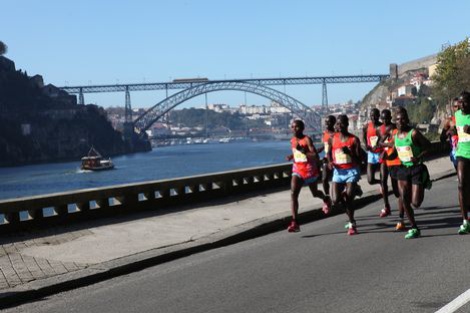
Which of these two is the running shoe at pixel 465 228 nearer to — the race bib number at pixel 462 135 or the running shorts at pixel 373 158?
the race bib number at pixel 462 135

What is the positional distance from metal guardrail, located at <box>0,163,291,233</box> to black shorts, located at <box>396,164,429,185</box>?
15.8ft

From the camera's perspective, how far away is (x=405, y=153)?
10.0 metres

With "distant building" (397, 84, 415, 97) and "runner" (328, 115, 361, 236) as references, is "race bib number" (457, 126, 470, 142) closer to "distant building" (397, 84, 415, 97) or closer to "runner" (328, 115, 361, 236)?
"runner" (328, 115, 361, 236)

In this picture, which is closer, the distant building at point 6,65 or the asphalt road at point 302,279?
the asphalt road at point 302,279

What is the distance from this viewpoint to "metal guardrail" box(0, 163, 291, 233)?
36.3ft

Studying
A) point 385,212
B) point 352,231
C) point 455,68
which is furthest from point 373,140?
point 455,68

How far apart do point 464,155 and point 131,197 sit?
566 cm

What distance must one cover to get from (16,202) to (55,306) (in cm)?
439

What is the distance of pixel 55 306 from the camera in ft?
22.3

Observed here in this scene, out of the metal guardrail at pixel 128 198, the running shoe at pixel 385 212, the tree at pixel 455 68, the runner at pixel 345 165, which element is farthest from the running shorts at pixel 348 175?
the tree at pixel 455 68

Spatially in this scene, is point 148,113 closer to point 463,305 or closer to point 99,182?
point 99,182

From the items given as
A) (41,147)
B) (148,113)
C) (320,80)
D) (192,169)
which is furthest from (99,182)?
(320,80)

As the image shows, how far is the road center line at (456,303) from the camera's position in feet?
19.3

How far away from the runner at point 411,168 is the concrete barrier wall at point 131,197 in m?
0.58
